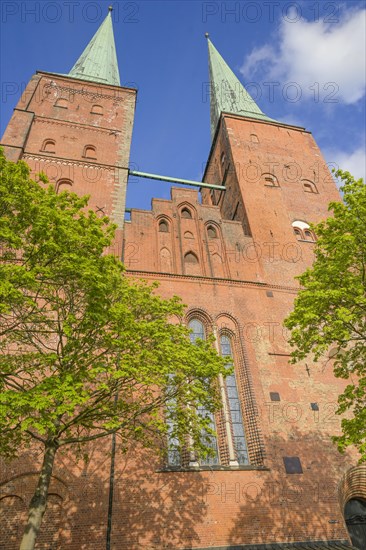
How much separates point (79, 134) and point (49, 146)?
195 centimetres

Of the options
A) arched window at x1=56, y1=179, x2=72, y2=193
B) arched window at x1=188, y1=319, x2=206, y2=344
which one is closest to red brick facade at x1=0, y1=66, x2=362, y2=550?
arched window at x1=56, y1=179, x2=72, y2=193

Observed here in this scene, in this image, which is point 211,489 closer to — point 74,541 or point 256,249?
point 74,541

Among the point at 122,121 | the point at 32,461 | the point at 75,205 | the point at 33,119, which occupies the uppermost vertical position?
the point at 122,121

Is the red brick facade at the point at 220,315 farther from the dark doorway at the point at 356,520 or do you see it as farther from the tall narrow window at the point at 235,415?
the dark doorway at the point at 356,520

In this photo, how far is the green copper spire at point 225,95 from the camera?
28.6m

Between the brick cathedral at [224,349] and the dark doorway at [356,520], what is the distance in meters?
0.04

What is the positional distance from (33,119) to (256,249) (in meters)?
13.5

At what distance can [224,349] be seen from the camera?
14312 millimetres

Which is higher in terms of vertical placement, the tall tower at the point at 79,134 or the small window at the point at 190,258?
the tall tower at the point at 79,134

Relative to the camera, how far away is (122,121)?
22.6 meters

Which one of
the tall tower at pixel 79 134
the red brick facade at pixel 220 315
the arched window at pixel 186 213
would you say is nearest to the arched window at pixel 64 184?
the tall tower at pixel 79 134

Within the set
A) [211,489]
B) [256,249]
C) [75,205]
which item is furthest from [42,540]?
[256,249]

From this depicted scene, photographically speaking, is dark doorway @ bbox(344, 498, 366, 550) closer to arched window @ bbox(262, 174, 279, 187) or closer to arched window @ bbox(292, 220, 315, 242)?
arched window @ bbox(292, 220, 315, 242)

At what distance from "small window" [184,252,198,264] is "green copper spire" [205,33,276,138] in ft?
48.0
